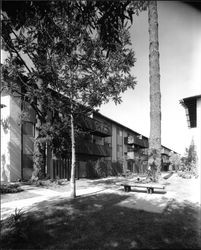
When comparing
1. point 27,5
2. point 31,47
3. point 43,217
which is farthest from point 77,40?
point 43,217

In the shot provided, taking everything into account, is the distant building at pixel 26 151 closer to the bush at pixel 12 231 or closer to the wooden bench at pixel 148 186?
the wooden bench at pixel 148 186

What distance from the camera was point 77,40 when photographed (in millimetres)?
4375

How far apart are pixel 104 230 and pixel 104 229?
0.21ft

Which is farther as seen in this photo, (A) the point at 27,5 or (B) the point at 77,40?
(B) the point at 77,40

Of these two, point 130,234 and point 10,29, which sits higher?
point 10,29

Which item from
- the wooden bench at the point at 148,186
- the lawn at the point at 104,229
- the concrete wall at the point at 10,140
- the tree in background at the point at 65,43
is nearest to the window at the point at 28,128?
the concrete wall at the point at 10,140

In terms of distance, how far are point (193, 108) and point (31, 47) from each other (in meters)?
11.8

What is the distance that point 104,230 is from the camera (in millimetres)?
4801

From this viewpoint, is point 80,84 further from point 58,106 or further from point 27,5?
point 27,5

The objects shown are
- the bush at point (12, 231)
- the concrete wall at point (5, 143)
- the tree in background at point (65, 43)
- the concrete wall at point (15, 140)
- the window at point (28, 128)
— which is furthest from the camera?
the window at point (28, 128)

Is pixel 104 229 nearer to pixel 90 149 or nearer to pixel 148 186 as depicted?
pixel 148 186

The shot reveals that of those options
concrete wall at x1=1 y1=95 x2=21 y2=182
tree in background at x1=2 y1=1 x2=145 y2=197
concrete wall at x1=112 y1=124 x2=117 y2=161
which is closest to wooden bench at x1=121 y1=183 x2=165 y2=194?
tree in background at x1=2 y1=1 x2=145 y2=197

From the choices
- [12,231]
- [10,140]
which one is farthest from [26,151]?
[12,231]

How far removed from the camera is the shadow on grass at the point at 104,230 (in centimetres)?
403
